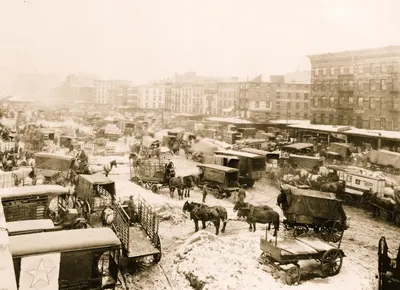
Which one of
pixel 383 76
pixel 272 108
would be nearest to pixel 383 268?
pixel 383 76

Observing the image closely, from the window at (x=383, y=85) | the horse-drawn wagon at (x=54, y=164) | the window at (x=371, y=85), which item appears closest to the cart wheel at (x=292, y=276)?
the horse-drawn wagon at (x=54, y=164)

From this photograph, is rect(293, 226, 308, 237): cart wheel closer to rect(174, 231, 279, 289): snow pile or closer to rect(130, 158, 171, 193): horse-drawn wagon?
rect(174, 231, 279, 289): snow pile

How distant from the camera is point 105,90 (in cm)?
13375

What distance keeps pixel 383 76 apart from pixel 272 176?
93.2 feet

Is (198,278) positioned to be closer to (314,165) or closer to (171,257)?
(171,257)

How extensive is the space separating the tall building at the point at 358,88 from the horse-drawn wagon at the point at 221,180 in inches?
1259

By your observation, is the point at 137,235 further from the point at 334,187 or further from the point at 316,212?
the point at 334,187

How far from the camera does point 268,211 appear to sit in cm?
1631

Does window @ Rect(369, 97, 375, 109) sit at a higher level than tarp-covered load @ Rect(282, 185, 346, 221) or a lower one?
higher

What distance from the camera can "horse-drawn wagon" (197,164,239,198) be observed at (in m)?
23.9

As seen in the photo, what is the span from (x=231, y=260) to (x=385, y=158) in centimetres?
2452

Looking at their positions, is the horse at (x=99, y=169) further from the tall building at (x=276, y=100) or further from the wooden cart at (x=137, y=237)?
the tall building at (x=276, y=100)

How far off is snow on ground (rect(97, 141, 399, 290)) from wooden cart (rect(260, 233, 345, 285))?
297 millimetres

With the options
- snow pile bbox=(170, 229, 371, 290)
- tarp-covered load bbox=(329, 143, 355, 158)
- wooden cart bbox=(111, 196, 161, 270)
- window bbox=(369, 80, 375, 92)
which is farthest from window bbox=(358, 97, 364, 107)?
wooden cart bbox=(111, 196, 161, 270)
